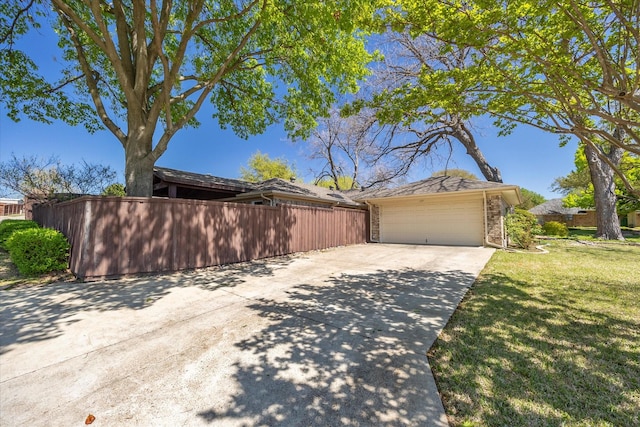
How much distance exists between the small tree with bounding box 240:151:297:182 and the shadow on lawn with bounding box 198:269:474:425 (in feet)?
82.8

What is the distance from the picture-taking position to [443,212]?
12.4m

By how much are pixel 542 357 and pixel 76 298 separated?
651 cm

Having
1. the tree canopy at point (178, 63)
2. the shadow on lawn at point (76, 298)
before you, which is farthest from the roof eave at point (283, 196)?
the shadow on lawn at point (76, 298)

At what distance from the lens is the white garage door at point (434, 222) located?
38.2 feet

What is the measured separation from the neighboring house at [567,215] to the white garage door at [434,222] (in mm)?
27409

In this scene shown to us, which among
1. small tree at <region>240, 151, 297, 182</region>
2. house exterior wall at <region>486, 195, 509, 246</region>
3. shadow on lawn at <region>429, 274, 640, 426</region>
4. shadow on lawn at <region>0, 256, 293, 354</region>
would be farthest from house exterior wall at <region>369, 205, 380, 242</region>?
small tree at <region>240, 151, 297, 182</region>

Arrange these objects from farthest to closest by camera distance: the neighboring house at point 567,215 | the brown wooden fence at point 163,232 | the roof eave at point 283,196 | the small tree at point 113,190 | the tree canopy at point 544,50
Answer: the neighboring house at point 567,215, the small tree at point 113,190, the roof eave at point 283,196, the brown wooden fence at point 163,232, the tree canopy at point 544,50

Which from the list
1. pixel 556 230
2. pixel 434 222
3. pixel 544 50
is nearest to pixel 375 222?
pixel 434 222

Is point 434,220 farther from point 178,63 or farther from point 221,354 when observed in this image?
point 221,354

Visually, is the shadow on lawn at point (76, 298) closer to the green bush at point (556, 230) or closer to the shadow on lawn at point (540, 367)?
the shadow on lawn at point (540, 367)

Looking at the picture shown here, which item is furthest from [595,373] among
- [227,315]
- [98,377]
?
[98,377]

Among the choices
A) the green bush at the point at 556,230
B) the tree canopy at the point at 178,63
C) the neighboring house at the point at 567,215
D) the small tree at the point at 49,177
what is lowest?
the green bush at the point at 556,230

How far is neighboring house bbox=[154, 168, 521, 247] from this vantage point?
35.7ft

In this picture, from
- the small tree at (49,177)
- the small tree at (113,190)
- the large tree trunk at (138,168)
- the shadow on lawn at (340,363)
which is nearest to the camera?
the shadow on lawn at (340,363)
